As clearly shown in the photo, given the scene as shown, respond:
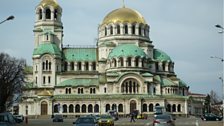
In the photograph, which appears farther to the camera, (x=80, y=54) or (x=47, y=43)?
(x=80, y=54)

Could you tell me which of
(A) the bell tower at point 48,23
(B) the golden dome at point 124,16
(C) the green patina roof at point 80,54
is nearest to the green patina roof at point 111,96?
(C) the green patina roof at point 80,54

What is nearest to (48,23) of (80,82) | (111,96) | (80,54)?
(80,54)

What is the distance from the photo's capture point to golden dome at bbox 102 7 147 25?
101m

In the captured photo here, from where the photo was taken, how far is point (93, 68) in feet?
334

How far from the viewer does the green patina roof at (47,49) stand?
96.6 metres

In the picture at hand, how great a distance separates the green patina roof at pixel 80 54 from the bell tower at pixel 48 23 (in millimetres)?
2709

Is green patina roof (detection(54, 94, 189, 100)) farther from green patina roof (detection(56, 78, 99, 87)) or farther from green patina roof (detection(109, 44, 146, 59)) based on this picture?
green patina roof (detection(109, 44, 146, 59))

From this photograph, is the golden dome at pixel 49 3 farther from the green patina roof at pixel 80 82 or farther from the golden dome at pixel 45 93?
the golden dome at pixel 45 93

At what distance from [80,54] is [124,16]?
13094 mm

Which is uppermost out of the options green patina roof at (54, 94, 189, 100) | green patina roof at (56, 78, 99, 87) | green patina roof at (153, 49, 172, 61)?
green patina roof at (153, 49, 172, 61)

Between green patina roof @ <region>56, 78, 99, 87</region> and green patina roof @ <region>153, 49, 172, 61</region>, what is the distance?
16.0 m

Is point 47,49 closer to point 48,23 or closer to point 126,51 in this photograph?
point 48,23

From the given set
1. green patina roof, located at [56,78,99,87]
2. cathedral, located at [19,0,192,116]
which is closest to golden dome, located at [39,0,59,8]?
cathedral, located at [19,0,192,116]

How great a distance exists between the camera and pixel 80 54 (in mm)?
103188
